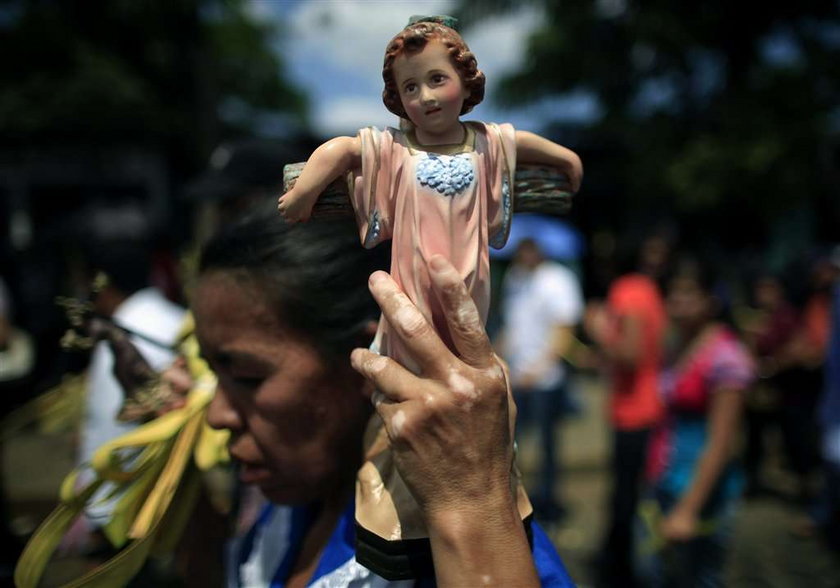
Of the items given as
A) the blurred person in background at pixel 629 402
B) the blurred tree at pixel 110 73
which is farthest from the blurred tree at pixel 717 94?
the blurred person in background at pixel 629 402

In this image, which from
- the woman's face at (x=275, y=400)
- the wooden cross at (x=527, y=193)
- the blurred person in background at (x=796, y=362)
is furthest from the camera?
the blurred person in background at (x=796, y=362)

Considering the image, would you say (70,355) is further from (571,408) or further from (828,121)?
(828,121)

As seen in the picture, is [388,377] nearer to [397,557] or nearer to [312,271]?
[397,557]

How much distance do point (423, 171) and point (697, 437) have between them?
2662mm

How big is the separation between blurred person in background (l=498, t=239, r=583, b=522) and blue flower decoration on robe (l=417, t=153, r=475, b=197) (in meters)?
4.19

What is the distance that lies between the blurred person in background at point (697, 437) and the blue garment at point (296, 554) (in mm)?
2039

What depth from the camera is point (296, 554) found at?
1481 millimetres

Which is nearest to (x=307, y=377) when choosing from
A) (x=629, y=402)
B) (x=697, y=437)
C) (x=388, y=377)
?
(x=388, y=377)

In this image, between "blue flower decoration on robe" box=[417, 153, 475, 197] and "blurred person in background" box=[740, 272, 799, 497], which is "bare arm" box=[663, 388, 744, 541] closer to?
"blue flower decoration on robe" box=[417, 153, 475, 197]

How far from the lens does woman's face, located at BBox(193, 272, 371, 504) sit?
51.3 inches

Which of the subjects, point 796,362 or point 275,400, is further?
point 796,362

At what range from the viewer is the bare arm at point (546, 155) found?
110 centimetres

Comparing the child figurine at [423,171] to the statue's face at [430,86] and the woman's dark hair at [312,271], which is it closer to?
the statue's face at [430,86]

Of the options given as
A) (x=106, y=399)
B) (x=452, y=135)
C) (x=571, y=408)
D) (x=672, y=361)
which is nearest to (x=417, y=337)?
(x=452, y=135)
